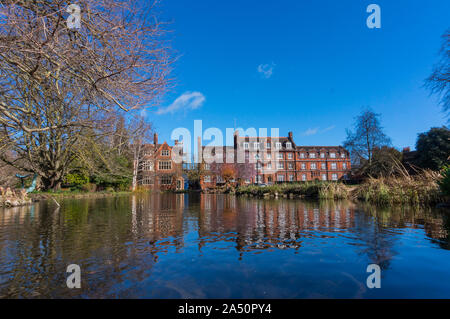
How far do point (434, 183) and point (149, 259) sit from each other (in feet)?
43.0

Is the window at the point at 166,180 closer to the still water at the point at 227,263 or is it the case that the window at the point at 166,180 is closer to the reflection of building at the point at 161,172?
the reflection of building at the point at 161,172

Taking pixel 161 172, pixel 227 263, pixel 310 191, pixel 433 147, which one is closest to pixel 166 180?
pixel 161 172

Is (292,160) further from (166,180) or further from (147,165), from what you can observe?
(147,165)

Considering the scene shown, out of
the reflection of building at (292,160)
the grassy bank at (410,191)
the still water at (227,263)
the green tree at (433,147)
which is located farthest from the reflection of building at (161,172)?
the still water at (227,263)

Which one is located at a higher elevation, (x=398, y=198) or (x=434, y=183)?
(x=434, y=183)

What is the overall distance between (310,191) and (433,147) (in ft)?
88.3

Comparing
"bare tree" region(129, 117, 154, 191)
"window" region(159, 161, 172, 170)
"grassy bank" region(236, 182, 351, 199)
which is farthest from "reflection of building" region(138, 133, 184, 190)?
A: "grassy bank" region(236, 182, 351, 199)

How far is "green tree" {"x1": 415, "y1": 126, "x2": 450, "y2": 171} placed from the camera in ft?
105

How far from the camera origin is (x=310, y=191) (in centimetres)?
1852

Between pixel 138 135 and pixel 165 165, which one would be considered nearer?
pixel 138 135

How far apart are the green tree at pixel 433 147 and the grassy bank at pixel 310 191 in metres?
24.9

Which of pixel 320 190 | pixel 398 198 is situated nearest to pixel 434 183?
pixel 398 198
